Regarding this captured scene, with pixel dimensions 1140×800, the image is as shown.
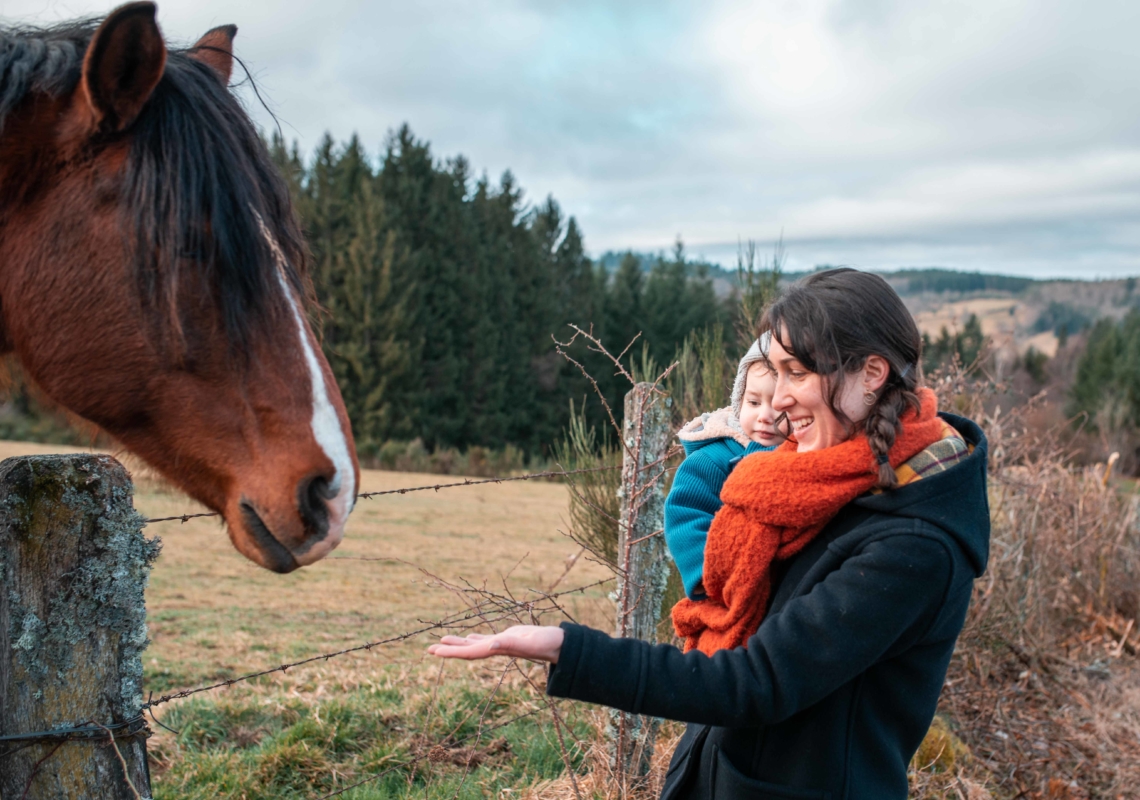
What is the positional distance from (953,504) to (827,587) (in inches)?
10.9

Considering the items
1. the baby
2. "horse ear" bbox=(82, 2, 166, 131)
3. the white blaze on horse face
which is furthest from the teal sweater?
"horse ear" bbox=(82, 2, 166, 131)

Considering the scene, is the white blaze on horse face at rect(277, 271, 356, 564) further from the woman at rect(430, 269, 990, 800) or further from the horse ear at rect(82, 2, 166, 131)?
the horse ear at rect(82, 2, 166, 131)

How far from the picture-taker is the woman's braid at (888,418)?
1.37 meters

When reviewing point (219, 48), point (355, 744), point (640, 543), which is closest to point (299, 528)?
point (219, 48)

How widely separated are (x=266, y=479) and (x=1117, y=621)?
7823 mm

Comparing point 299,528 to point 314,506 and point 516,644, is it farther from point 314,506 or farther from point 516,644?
point 516,644

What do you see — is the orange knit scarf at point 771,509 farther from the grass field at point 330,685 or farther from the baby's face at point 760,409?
the grass field at point 330,685

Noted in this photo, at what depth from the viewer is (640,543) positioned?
313 centimetres

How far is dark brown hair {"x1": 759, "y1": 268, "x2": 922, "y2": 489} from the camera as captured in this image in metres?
1.42

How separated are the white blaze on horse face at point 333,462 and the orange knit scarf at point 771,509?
0.72 metres

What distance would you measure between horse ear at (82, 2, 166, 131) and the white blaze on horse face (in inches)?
24.8

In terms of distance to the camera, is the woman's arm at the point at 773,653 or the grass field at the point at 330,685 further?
the grass field at the point at 330,685

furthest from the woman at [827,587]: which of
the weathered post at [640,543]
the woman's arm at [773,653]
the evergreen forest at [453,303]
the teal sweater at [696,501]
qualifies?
the evergreen forest at [453,303]

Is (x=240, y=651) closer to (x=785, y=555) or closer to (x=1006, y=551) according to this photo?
(x=785, y=555)
